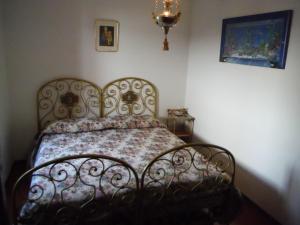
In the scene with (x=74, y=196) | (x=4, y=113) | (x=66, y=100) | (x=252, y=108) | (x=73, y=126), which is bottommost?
(x=74, y=196)

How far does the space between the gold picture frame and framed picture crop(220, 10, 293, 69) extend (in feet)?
4.83

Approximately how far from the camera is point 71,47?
3.62 meters

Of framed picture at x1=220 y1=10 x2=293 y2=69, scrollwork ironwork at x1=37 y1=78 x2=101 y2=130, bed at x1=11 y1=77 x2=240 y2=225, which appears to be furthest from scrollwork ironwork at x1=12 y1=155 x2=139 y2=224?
framed picture at x1=220 y1=10 x2=293 y2=69

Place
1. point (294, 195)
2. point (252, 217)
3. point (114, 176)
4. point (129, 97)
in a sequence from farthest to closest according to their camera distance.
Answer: point (129, 97) < point (252, 217) < point (294, 195) < point (114, 176)

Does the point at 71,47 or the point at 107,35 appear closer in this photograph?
the point at 71,47

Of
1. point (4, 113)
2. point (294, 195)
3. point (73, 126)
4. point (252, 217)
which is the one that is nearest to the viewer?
point (294, 195)

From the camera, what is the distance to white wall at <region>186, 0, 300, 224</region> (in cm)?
246

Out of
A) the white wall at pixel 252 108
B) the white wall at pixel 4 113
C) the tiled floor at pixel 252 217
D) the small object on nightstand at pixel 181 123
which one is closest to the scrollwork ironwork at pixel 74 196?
the white wall at pixel 4 113

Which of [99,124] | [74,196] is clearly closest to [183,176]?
[74,196]

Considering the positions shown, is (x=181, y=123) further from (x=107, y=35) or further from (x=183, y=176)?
(x=183, y=176)

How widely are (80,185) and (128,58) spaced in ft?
7.52

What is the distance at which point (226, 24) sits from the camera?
3287mm

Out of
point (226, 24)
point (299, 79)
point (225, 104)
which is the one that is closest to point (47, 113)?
point (225, 104)

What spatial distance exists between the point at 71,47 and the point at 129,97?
3.54 feet
